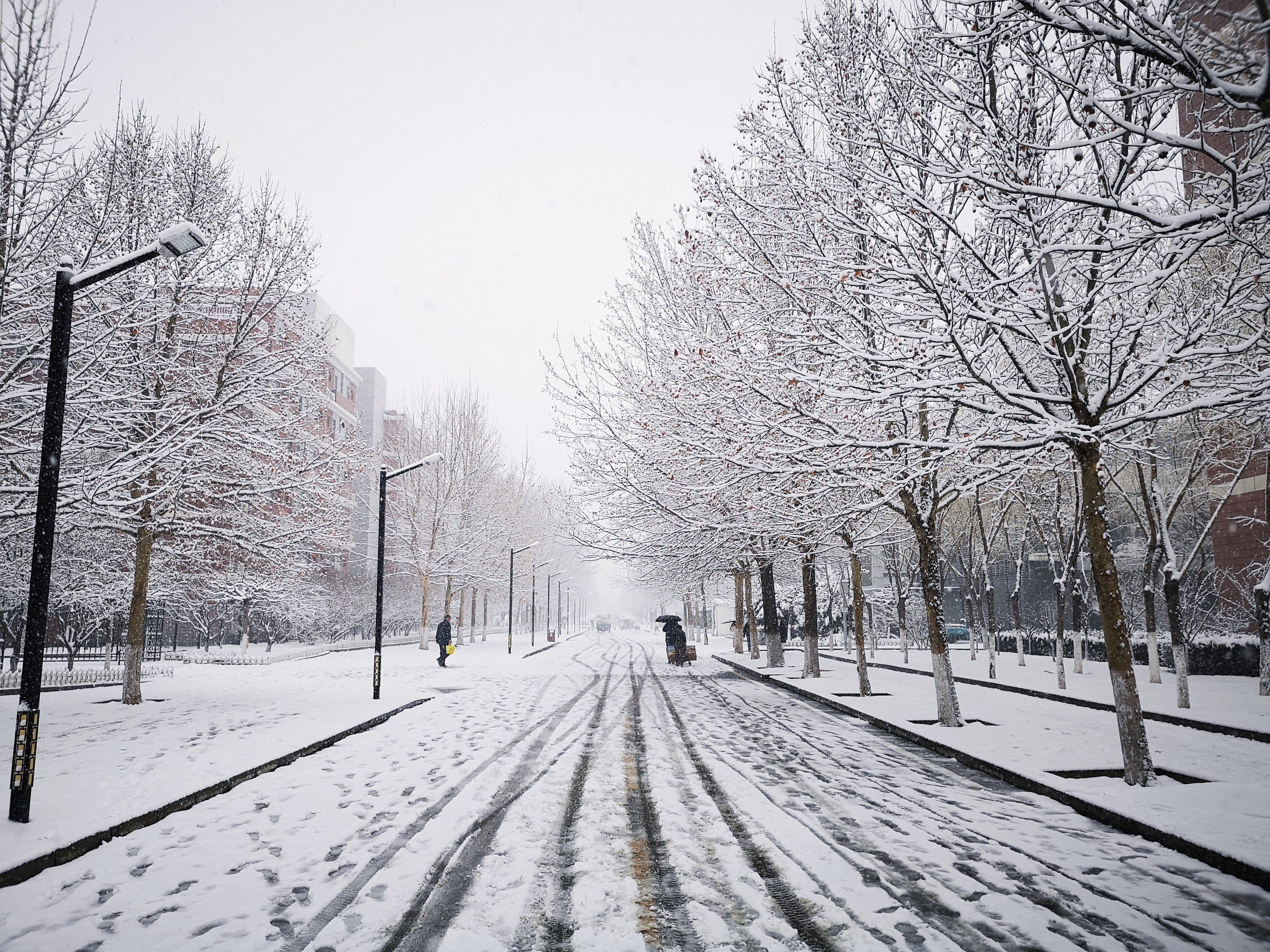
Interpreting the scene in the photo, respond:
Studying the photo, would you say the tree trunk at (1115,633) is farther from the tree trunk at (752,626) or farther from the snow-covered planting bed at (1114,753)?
the tree trunk at (752,626)

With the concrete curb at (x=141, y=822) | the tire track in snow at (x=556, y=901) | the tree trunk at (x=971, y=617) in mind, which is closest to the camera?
the tire track in snow at (x=556, y=901)

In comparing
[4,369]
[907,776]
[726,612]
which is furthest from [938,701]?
[726,612]

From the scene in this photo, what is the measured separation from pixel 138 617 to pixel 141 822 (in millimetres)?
9619

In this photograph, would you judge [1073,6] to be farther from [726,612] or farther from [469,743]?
[726,612]

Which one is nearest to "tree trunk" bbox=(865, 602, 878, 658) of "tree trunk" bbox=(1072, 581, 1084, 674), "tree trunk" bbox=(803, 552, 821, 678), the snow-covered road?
"tree trunk" bbox=(1072, 581, 1084, 674)

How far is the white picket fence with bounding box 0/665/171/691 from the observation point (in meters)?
16.8

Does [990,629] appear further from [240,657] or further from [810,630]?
[240,657]

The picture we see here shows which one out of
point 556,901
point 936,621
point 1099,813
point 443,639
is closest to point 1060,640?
point 936,621

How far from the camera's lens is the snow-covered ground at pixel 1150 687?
12367 millimetres

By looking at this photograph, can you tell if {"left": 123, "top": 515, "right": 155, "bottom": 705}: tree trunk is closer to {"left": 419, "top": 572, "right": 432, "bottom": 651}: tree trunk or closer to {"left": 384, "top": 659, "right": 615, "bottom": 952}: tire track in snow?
{"left": 384, "top": 659, "right": 615, "bottom": 952}: tire track in snow

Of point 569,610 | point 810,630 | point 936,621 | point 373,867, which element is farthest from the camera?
point 569,610

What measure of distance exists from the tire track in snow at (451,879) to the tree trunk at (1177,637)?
1218 cm

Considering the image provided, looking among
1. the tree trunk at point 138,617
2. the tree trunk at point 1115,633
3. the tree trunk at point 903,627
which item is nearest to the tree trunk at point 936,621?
the tree trunk at point 1115,633

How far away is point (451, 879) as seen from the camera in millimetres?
5324
